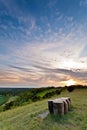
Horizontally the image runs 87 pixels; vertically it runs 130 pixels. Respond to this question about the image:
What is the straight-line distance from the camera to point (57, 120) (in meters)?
8.59

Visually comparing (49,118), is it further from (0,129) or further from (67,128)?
(0,129)

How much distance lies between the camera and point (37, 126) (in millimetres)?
8023

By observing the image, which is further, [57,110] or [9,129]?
[57,110]

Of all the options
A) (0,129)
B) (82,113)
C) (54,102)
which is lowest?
(0,129)

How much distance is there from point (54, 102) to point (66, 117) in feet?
3.05

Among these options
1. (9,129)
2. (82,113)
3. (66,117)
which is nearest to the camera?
(9,129)

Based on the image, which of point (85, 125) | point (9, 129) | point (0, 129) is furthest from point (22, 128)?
point (85, 125)

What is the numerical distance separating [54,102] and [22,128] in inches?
80.9

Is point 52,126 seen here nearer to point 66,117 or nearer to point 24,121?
point 66,117

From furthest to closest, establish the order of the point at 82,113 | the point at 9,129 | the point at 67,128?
the point at 82,113, the point at 9,129, the point at 67,128

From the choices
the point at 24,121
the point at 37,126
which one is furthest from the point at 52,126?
the point at 24,121

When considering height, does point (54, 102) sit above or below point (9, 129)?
above

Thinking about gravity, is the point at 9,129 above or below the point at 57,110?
below

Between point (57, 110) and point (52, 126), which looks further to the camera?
point (57, 110)
